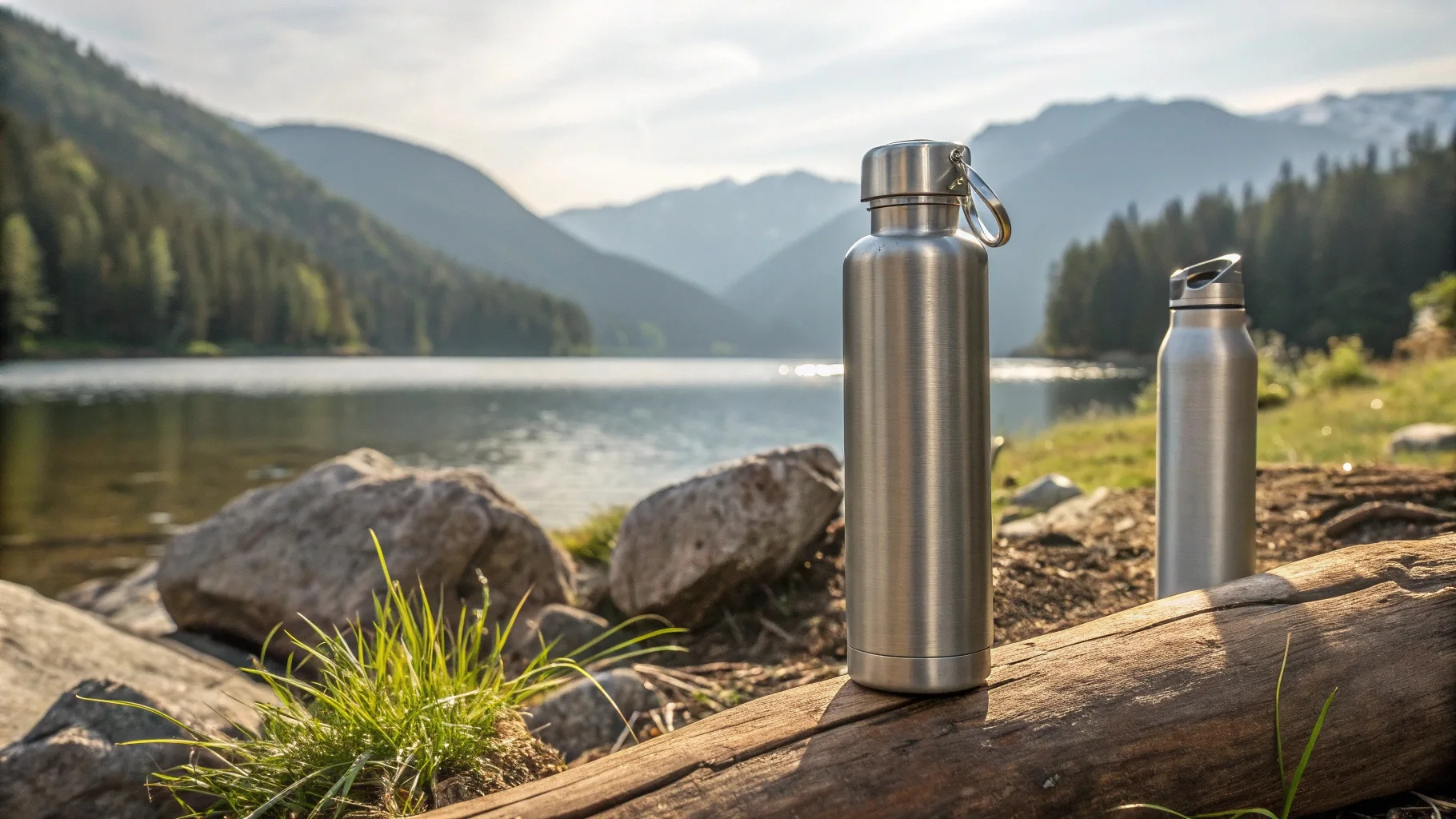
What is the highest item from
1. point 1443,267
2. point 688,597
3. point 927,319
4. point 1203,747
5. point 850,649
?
point 1443,267

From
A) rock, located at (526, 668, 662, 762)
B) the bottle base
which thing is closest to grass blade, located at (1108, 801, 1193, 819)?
A: the bottle base

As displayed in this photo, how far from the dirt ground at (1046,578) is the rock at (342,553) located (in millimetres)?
1332

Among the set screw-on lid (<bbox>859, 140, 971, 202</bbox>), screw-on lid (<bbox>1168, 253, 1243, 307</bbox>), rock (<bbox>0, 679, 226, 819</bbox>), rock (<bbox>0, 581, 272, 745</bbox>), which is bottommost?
rock (<bbox>0, 581, 272, 745</bbox>)

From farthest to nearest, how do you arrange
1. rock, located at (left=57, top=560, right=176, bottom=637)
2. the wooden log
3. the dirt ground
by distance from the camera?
rock, located at (left=57, top=560, right=176, bottom=637) < the wooden log < the dirt ground

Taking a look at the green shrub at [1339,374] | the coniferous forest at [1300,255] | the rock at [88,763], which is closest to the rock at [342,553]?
the rock at [88,763]

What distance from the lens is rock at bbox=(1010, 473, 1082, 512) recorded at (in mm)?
6703

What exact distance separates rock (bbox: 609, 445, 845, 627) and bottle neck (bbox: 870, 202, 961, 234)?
2.77 m

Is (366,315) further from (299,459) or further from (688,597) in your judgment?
(688,597)

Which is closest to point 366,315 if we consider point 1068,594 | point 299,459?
point 299,459

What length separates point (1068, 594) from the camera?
3.73 m

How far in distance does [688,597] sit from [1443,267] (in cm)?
7271

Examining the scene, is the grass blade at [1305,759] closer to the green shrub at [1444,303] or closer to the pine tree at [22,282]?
the green shrub at [1444,303]

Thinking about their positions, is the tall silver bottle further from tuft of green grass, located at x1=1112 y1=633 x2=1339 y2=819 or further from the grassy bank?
the grassy bank

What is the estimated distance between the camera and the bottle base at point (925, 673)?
181 cm
